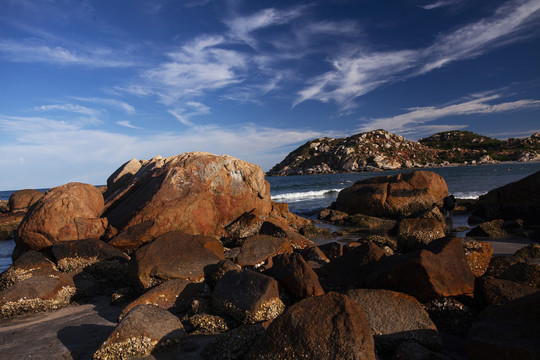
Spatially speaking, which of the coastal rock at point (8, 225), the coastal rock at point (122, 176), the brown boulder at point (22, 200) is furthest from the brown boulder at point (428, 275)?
the brown boulder at point (22, 200)

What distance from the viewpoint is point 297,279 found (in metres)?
4.89

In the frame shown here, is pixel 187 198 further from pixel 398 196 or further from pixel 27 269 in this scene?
pixel 398 196

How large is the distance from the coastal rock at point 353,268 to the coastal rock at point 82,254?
485 centimetres

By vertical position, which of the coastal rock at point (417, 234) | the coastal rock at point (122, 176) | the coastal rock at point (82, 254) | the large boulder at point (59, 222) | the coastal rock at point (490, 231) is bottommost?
the coastal rock at point (490, 231)

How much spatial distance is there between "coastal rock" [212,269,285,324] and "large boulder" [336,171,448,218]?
12.5 meters

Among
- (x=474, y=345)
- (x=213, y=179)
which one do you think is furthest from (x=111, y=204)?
(x=474, y=345)

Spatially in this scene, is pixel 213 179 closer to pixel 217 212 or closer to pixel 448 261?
pixel 217 212

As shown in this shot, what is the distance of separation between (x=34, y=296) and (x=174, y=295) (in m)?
2.66

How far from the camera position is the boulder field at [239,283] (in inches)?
130

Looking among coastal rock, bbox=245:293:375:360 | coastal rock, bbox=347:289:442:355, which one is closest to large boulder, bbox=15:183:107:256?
coastal rock, bbox=245:293:375:360

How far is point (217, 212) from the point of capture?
10711 millimetres

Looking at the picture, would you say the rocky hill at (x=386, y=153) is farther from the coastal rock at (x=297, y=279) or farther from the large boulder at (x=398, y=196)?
the coastal rock at (x=297, y=279)

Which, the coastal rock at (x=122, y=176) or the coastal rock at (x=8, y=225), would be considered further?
the coastal rock at (x=8, y=225)

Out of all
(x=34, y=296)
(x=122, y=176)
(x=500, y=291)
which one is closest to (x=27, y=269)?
(x=34, y=296)
